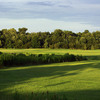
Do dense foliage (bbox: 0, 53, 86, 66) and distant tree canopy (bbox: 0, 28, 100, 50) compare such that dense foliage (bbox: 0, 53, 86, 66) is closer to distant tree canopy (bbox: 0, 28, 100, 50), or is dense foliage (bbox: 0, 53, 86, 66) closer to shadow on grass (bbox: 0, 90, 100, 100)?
shadow on grass (bbox: 0, 90, 100, 100)

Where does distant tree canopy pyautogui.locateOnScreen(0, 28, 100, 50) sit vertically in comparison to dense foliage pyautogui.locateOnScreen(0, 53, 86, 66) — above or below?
above

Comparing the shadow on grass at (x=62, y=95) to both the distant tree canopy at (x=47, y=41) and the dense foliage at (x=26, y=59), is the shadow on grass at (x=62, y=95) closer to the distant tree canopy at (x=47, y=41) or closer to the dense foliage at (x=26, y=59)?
the dense foliage at (x=26, y=59)

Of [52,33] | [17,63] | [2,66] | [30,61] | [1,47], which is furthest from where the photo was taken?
[52,33]

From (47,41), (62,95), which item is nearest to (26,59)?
(62,95)

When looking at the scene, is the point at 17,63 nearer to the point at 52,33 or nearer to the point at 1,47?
the point at 1,47

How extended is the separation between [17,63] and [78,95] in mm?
7916

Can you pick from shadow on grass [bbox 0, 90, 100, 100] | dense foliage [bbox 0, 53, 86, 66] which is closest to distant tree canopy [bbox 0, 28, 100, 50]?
dense foliage [bbox 0, 53, 86, 66]

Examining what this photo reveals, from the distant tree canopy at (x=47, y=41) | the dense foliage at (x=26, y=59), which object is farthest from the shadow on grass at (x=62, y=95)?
the distant tree canopy at (x=47, y=41)

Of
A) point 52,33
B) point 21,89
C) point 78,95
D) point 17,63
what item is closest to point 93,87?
point 78,95

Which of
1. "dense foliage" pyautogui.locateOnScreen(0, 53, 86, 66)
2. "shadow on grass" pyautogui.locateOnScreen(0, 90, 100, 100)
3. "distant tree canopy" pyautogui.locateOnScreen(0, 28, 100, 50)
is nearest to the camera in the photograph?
"shadow on grass" pyautogui.locateOnScreen(0, 90, 100, 100)

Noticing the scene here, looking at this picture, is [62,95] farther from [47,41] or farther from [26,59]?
[47,41]

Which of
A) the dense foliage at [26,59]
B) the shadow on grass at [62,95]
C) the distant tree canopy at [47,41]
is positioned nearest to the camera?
the shadow on grass at [62,95]

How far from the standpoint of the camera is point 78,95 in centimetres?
489

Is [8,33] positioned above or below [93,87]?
above
